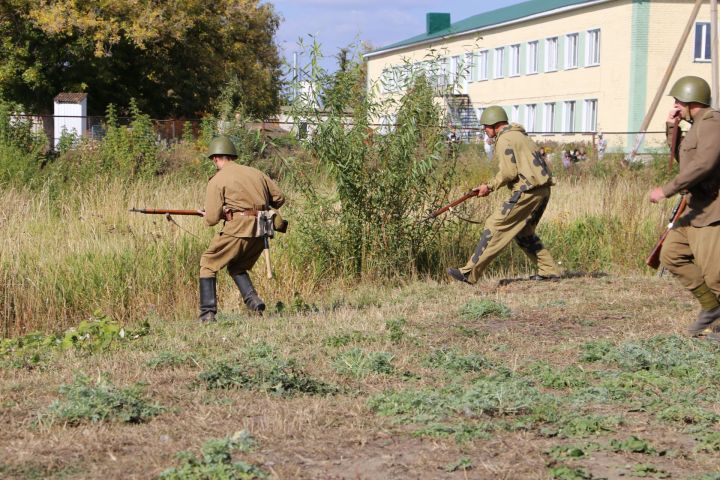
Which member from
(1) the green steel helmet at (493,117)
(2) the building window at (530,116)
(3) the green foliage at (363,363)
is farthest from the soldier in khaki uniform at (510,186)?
(2) the building window at (530,116)

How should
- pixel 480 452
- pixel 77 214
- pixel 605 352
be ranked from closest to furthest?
pixel 480 452, pixel 605 352, pixel 77 214

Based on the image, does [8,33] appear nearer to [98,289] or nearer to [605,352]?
[98,289]

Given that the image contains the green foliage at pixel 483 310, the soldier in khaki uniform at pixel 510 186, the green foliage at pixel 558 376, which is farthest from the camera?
the soldier in khaki uniform at pixel 510 186

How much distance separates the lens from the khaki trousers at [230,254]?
950cm

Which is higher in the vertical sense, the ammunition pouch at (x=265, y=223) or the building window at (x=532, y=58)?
the building window at (x=532, y=58)

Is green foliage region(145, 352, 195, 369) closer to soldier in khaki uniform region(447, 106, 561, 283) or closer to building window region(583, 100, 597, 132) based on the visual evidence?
soldier in khaki uniform region(447, 106, 561, 283)

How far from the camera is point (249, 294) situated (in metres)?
9.61

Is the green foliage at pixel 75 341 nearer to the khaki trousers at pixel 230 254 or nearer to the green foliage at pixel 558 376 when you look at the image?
the khaki trousers at pixel 230 254

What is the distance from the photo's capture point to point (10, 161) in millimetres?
16203

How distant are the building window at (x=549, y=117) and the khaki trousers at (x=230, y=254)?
4167 centimetres

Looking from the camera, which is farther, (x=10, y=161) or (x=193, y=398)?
(x=10, y=161)

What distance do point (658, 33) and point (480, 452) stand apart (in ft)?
133

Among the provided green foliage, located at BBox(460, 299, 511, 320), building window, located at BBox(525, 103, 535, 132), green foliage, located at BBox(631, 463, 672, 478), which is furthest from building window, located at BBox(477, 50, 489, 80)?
green foliage, located at BBox(631, 463, 672, 478)

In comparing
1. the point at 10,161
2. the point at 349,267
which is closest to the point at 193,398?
the point at 349,267
